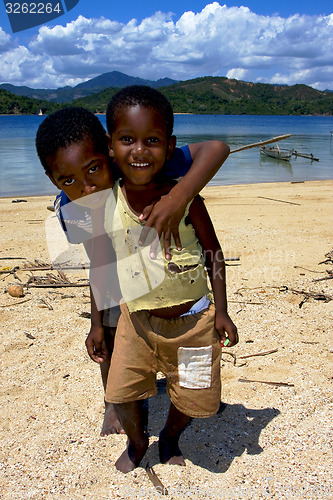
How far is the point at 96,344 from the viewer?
6.56ft

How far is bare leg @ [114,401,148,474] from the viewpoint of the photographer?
1.94 meters

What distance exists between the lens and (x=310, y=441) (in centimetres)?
210

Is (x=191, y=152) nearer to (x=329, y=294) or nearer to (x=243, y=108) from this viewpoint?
(x=329, y=294)

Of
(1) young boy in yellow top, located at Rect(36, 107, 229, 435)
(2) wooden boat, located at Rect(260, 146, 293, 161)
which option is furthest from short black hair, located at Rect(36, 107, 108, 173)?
(2) wooden boat, located at Rect(260, 146, 293, 161)

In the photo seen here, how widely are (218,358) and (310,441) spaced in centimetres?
74

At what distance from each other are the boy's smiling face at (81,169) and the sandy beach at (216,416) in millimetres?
1326

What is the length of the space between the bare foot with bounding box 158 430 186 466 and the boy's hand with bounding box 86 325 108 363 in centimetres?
51

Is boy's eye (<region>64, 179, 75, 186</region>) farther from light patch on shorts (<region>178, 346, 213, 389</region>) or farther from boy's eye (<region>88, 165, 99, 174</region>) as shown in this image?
light patch on shorts (<region>178, 346, 213, 389</region>)

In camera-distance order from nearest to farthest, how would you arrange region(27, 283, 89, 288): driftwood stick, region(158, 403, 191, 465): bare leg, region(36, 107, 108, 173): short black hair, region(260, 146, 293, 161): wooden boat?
region(36, 107, 108, 173): short black hair, region(158, 403, 191, 465): bare leg, region(27, 283, 89, 288): driftwood stick, region(260, 146, 293, 161): wooden boat

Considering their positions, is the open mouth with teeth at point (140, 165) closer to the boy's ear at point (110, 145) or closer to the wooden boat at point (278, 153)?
the boy's ear at point (110, 145)

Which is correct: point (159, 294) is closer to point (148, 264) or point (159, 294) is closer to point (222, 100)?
point (148, 264)

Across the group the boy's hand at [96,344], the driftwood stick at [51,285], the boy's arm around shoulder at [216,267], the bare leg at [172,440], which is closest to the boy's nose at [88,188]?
the boy's arm around shoulder at [216,267]

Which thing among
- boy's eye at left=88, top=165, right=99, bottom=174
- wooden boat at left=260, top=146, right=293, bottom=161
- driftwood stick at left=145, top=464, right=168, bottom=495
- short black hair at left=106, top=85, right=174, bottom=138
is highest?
short black hair at left=106, top=85, right=174, bottom=138

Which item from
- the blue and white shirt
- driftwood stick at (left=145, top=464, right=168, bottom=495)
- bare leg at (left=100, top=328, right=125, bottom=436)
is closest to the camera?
the blue and white shirt
